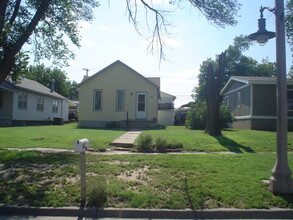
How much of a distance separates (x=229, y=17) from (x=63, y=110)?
28152 mm

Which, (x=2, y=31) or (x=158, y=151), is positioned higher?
(x=2, y=31)

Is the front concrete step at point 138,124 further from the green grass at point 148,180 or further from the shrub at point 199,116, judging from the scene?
the green grass at point 148,180

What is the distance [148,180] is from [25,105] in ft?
69.4

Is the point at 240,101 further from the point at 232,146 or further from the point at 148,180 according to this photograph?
the point at 148,180

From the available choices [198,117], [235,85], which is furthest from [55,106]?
[235,85]

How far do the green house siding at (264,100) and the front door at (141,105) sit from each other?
877 cm

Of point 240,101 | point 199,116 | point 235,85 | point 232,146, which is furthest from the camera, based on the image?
point 235,85

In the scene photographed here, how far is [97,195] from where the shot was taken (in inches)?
174

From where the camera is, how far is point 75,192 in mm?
4773

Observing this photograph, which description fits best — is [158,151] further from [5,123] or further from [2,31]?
[5,123]

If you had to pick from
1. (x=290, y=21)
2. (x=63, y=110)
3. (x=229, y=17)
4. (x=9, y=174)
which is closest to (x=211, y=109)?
(x=229, y=17)

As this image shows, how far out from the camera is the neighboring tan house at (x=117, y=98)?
19828mm

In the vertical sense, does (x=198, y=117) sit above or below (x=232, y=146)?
above

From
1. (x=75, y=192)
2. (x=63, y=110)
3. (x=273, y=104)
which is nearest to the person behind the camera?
(x=75, y=192)
